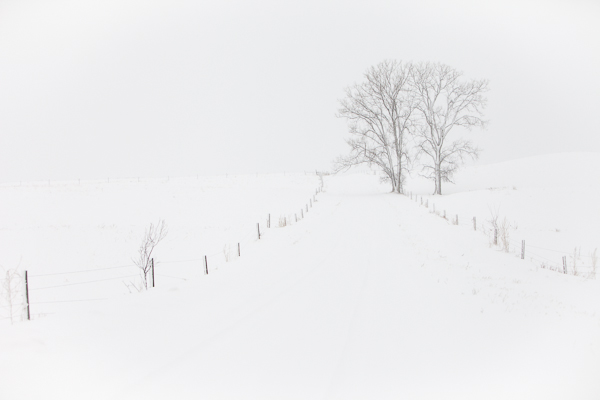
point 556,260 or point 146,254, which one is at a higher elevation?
point 146,254

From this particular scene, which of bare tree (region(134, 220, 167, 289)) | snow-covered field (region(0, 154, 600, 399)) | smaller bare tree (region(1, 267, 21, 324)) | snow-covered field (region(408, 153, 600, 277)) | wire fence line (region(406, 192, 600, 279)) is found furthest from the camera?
snow-covered field (region(408, 153, 600, 277))

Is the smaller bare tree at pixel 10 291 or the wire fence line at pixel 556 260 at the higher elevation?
the smaller bare tree at pixel 10 291

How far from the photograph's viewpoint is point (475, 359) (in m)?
4.38

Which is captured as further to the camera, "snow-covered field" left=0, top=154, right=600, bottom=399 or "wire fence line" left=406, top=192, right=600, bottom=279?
"wire fence line" left=406, top=192, right=600, bottom=279

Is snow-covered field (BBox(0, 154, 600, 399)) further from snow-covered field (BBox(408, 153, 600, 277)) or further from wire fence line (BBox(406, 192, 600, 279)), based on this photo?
snow-covered field (BBox(408, 153, 600, 277))

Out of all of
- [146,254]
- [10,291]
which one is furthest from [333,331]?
[146,254]

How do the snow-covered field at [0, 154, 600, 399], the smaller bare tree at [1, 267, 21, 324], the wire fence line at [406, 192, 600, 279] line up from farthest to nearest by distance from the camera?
the wire fence line at [406, 192, 600, 279] < the smaller bare tree at [1, 267, 21, 324] < the snow-covered field at [0, 154, 600, 399]

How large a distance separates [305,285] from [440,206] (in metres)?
20.6

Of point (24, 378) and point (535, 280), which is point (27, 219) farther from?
point (535, 280)

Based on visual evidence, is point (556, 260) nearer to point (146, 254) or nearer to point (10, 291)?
point (146, 254)

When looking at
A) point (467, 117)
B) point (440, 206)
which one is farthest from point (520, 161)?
point (440, 206)

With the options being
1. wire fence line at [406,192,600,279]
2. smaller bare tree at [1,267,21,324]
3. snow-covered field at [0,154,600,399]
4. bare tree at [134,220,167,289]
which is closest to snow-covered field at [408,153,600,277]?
wire fence line at [406,192,600,279]

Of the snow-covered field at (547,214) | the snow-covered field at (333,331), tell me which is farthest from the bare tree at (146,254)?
the snow-covered field at (547,214)

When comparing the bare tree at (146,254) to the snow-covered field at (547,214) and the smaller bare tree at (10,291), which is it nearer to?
the smaller bare tree at (10,291)
